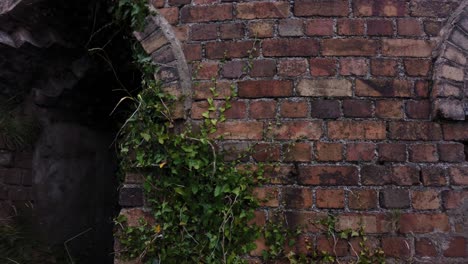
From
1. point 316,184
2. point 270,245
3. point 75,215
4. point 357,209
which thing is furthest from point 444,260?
point 75,215

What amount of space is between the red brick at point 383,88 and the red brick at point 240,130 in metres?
0.48

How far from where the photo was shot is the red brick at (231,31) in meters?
2.02

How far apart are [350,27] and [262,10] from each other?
41 cm

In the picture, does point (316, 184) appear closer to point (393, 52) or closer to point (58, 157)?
point (393, 52)

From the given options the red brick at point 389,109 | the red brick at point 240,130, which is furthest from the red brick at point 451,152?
the red brick at point 240,130

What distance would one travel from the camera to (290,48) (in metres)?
1.98

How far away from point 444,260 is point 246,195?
0.90 m

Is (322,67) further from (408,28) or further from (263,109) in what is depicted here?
(408,28)

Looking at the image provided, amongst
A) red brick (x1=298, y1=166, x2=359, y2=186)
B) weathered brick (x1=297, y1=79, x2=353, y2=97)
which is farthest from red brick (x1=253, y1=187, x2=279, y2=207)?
weathered brick (x1=297, y1=79, x2=353, y2=97)

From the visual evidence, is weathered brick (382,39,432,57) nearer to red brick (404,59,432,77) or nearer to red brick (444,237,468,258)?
red brick (404,59,432,77)

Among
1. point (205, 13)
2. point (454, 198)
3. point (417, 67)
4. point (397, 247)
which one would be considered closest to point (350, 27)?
point (417, 67)

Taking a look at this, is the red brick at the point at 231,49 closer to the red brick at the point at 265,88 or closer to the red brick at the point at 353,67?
the red brick at the point at 265,88

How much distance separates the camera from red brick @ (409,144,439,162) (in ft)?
6.29

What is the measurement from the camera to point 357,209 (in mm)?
1879
